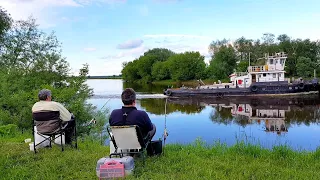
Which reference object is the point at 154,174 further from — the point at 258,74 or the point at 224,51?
the point at 224,51

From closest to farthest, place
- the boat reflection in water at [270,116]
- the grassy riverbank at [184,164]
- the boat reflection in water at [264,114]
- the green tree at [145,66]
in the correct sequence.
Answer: the grassy riverbank at [184,164] < the boat reflection in water at [270,116] < the boat reflection in water at [264,114] < the green tree at [145,66]

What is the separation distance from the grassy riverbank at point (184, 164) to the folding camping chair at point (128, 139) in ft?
1.00

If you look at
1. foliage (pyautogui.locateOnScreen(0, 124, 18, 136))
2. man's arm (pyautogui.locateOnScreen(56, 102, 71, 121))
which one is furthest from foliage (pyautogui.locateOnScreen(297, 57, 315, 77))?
man's arm (pyautogui.locateOnScreen(56, 102, 71, 121))

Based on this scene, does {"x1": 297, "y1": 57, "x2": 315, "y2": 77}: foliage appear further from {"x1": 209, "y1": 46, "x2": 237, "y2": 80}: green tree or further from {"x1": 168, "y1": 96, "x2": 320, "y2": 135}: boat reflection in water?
{"x1": 168, "y1": 96, "x2": 320, "y2": 135}: boat reflection in water

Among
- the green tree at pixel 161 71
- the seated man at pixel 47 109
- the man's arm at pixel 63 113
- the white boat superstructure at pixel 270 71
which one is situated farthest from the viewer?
the green tree at pixel 161 71

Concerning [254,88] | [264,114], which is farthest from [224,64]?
[264,114]

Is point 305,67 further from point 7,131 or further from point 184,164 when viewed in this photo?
point 184,164

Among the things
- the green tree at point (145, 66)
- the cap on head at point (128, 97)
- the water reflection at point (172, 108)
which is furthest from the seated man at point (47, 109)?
the green tree at point (145, 66)

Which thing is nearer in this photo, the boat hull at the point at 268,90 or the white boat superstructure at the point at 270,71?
the boat hull at the point at 268,90

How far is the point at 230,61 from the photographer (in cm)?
6425

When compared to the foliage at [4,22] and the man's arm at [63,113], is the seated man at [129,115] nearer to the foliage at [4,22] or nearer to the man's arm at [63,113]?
the man's arm at [63,113]

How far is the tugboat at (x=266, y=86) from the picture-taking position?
3475cm

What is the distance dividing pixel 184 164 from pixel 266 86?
106 feet

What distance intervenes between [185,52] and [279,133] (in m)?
61.8
